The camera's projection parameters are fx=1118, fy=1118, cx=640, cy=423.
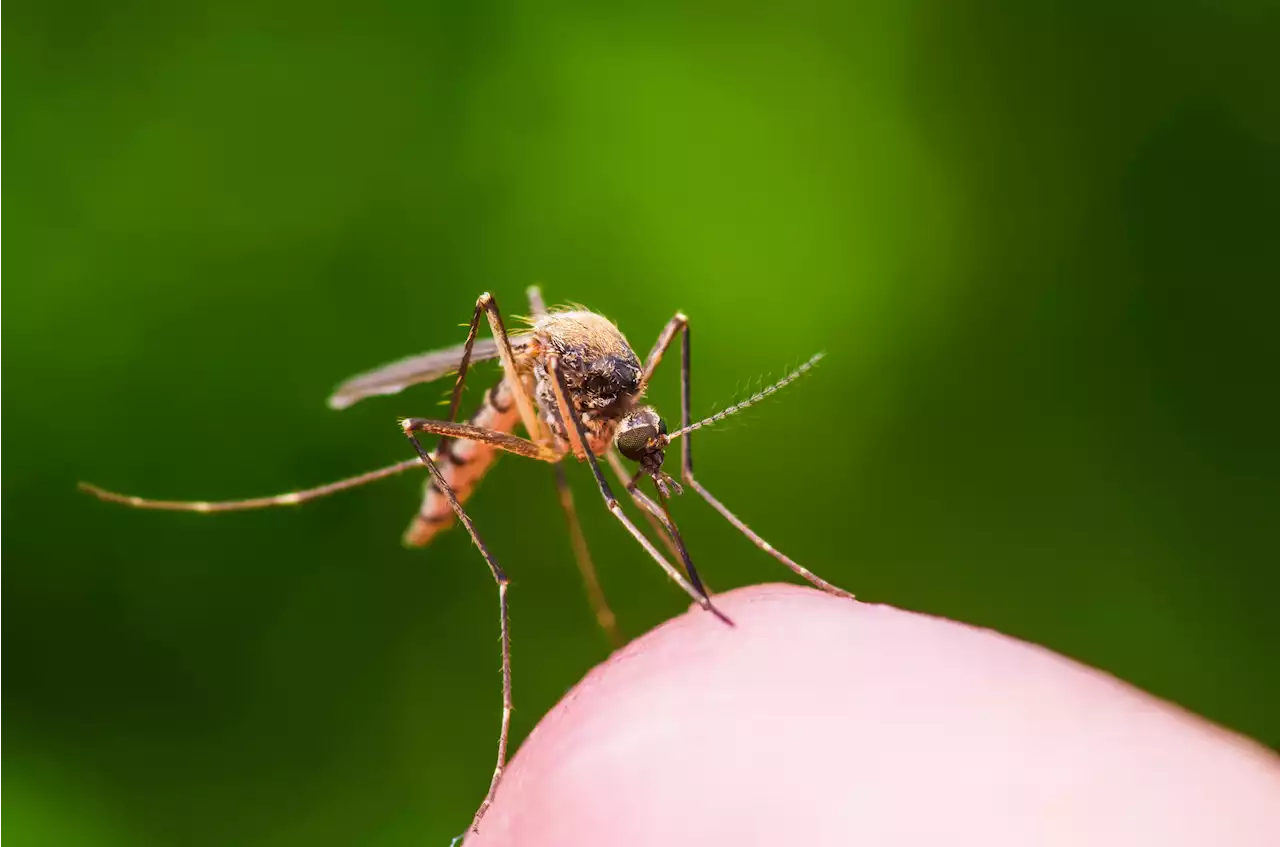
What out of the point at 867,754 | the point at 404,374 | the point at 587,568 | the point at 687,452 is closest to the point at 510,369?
the point at 404,374

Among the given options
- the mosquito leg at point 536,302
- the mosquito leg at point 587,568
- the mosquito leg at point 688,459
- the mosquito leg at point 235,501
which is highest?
the mosquito leg at point 536,302

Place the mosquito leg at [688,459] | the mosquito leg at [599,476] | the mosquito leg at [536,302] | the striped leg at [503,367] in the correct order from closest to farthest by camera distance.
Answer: the mosquito leg at [599,476] → the mosquito leg at [688,459] → the striped leg at [503,367] → the mosquito leg at [536,302]

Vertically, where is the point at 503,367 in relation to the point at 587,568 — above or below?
above

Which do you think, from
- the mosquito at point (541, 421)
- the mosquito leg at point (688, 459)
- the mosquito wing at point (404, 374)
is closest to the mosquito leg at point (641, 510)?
the mosquito at point (541, 421)

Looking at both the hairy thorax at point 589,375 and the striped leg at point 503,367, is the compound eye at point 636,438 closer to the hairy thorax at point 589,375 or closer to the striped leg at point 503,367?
the hairy thorax at point 589,375

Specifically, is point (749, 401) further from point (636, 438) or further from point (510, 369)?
point (510, 369)

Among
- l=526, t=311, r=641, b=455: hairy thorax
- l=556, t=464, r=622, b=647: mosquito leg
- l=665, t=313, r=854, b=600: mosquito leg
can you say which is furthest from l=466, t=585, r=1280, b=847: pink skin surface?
l=556, t=464, r=622, b=647: mosquito leg

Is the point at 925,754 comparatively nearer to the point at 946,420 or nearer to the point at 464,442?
the point at 464,442
